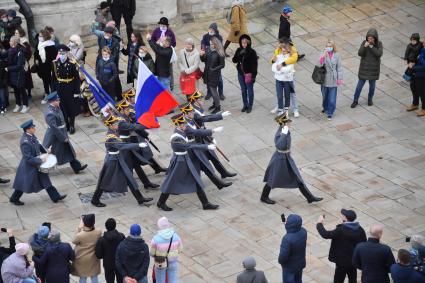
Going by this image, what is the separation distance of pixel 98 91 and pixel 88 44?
17.3ft

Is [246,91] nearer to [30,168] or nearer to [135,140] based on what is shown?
[135,140]

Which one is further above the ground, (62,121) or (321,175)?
(62,121)

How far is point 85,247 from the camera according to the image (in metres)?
15.2

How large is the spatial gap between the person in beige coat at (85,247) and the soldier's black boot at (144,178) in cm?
412

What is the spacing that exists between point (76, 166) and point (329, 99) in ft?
18.1

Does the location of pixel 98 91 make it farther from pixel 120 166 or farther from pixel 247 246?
pixel 247 246

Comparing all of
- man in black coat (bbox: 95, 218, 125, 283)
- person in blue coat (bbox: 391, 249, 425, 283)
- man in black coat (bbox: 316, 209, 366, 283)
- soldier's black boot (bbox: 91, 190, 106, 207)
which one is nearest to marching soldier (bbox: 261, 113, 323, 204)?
soldier's black boot (bbox: 91, 190, 106, 207)

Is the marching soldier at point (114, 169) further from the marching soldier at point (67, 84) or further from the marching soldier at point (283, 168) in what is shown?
the marching soldier at point (67, 84)

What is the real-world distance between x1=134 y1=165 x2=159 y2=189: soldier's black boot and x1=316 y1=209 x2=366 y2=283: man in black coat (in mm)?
4812

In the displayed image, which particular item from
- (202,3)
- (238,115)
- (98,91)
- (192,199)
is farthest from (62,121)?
(202,3)

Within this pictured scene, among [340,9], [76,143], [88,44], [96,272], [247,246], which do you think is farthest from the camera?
[340,9]

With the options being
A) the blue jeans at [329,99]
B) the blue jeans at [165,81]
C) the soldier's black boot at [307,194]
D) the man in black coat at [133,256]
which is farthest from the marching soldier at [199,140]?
the man in black coat at [133,256]

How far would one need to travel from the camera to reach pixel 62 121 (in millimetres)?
19609

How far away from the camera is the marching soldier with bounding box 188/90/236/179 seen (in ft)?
63.2
